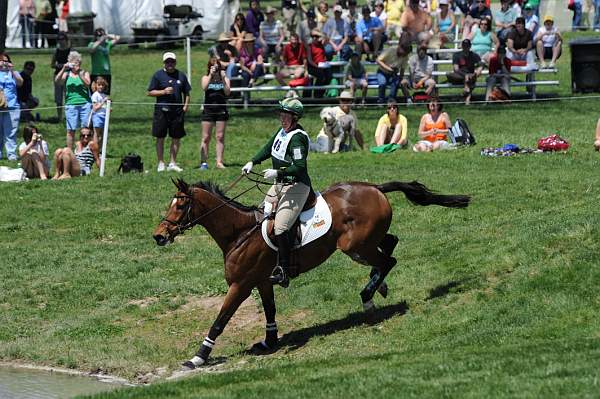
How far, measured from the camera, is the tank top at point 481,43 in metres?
32.3

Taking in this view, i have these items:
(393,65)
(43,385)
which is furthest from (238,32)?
(43,385)

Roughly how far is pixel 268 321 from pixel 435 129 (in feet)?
37.4

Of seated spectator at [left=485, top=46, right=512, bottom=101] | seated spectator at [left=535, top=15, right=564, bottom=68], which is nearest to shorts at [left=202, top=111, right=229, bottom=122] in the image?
seated spectator at [left=485, top=46, right=512, bottom=101]

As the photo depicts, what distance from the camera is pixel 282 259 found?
14.1m

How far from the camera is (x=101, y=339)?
1516 cm

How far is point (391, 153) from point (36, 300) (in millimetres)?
9588

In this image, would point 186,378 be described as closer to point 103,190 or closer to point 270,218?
point 270,218

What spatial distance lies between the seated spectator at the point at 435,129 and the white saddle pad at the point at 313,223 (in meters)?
10.6

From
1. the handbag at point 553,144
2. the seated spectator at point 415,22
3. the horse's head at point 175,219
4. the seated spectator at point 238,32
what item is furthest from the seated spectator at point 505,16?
the horse's head at point 175,219

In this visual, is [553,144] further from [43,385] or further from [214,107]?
[43,385]

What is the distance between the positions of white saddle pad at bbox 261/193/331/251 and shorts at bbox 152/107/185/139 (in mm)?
10277

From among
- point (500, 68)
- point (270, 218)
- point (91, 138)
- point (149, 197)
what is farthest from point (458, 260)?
Result: point (500, 68)

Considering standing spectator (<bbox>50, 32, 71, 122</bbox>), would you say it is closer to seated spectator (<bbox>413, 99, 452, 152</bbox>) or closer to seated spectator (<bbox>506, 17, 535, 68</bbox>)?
seated spectator (<bbox>413, 99, 452, 152</bbox>)

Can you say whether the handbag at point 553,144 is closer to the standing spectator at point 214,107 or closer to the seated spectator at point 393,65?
the standing spectator at point 214,107
